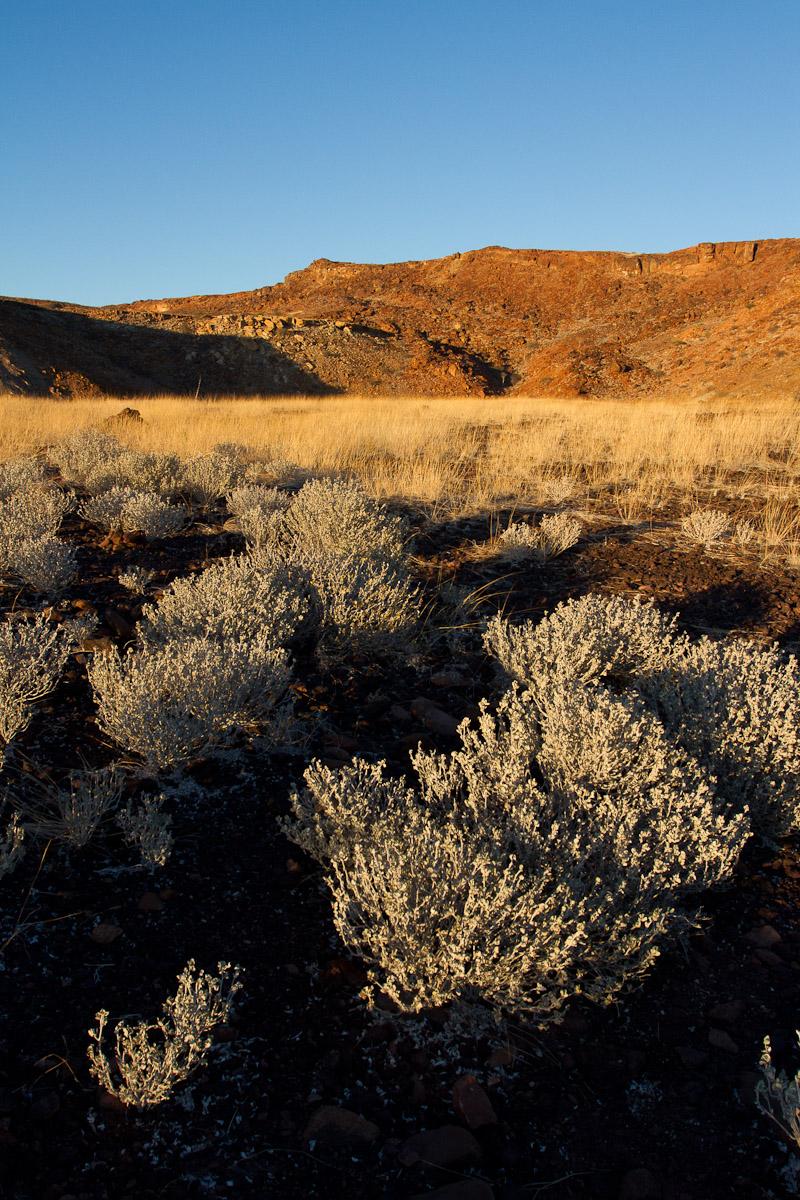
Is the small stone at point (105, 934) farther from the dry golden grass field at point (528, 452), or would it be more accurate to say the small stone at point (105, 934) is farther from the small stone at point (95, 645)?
the dry golden grass field at point (528, 452)

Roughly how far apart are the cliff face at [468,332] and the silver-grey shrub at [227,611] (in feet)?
53.8

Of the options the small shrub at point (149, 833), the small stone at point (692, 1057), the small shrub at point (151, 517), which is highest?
the small shrub at point (151, 517)

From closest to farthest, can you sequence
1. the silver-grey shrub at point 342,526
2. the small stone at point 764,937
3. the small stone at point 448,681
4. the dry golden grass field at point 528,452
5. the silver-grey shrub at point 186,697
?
the small stone at point 764,937
the silver-grey shrub at point 186,697
the small stone at point 448,681
the silver-grey shrub at point 342,526
the dry golden grass field at point 528,452

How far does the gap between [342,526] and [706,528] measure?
2.97m

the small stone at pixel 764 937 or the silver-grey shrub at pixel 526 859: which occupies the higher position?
the silver-grey shrub at pixel 526 859

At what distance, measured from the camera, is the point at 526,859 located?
1.87m

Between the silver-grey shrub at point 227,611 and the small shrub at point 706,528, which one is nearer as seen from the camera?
the silver-grey shrub at point 227,611

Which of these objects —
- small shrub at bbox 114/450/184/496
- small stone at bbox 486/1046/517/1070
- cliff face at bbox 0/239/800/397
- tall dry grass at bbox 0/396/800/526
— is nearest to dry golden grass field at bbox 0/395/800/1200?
small stone at bbox 486/1046/517/1070

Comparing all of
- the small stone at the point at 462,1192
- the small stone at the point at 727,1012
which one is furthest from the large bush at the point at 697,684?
the small stone at the point at 462,1192

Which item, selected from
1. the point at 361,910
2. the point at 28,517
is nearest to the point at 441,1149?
the point at 361,910

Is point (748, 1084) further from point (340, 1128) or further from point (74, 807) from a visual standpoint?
point (74, 807)

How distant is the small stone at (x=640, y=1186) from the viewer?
4.05 ft

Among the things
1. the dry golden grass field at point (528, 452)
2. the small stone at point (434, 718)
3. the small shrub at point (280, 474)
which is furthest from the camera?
the small shrub at point (280, 474)

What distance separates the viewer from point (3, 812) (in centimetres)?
205
